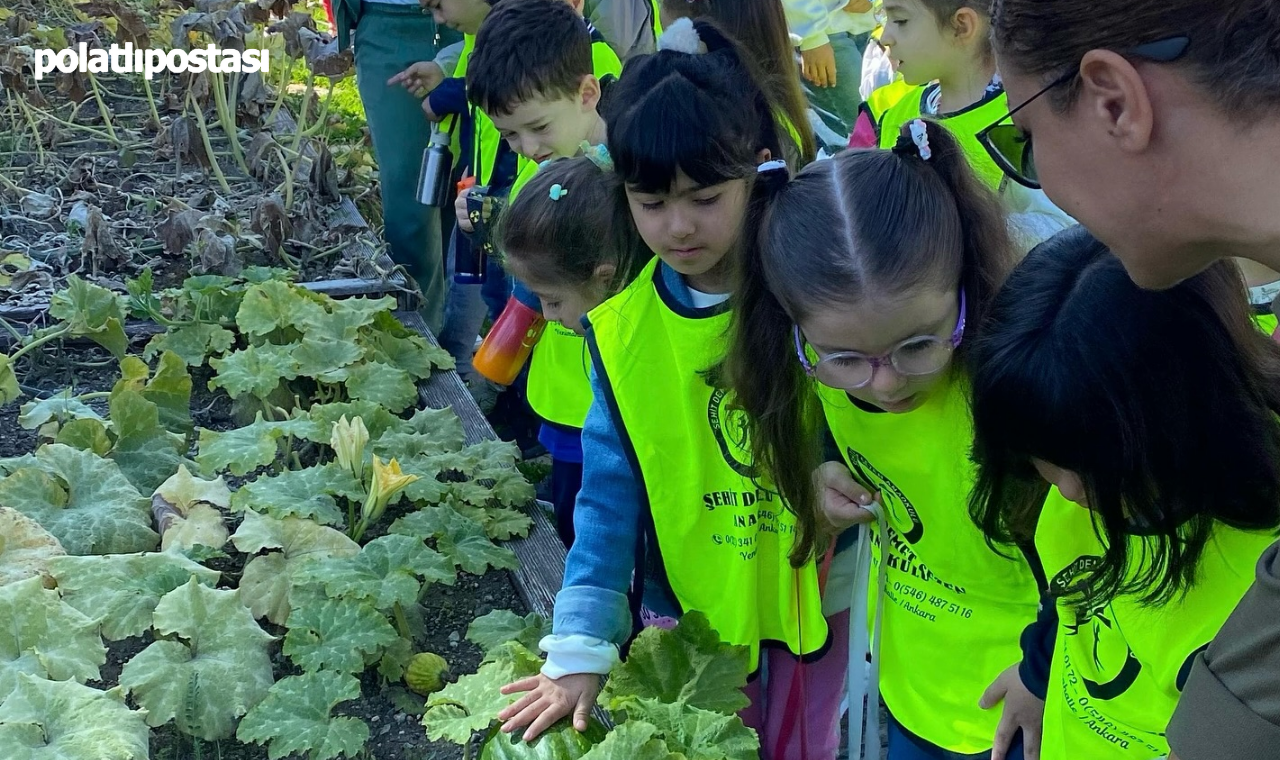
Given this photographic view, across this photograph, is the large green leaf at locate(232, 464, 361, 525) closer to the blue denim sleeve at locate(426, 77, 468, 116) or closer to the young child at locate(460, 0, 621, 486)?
the young child at locate(460, 0, 621, 486)

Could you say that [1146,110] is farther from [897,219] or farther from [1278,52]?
[897,219]

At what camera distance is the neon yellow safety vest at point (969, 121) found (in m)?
2.13

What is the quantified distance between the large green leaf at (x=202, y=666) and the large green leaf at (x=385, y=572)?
16cm

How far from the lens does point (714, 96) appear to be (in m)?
1.97

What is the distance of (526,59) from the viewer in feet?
9.38

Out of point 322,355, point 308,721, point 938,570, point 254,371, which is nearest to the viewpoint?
point 938,570

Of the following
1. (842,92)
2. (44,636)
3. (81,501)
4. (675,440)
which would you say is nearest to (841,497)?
(675,440)

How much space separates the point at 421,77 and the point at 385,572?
94.7 inches

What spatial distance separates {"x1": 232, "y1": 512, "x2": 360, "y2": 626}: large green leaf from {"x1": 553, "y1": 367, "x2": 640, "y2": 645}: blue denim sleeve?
68cm

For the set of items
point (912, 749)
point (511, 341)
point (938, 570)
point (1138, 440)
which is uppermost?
point (1138, 440)

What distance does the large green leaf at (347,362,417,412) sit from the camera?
3.12m

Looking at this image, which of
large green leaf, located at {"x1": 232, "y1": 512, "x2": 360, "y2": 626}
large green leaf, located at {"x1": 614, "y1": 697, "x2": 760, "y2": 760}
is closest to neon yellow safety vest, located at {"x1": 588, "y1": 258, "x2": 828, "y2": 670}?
large green leaf, located at {"x1": 614, "y1": 697, "x2": 760, "y2": 760}

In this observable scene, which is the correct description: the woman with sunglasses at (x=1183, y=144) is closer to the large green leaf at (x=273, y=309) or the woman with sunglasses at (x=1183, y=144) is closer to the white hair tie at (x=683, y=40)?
the white hair tie at (x=683, y=40)

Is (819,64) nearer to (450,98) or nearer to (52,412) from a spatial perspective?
(450,98)
